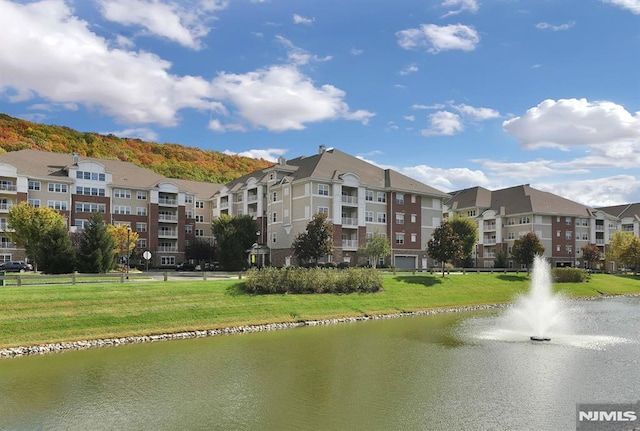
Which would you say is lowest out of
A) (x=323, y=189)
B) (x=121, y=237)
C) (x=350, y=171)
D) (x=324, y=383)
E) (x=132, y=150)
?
(x=324, y=383)

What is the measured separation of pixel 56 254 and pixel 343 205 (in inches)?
1334

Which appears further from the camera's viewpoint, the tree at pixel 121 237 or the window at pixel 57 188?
the window at pixel 57 188

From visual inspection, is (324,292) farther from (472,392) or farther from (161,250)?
(161,250)

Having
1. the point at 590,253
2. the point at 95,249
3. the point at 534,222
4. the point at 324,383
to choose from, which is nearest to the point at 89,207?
the point at 95,249

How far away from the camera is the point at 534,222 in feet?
293

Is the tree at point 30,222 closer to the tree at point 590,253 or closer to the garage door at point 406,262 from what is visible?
the garage door at point 406,262

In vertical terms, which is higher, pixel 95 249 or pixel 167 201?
pixel 167 201

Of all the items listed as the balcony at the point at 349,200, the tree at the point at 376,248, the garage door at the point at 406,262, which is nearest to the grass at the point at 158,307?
the tree at the point at 376,248

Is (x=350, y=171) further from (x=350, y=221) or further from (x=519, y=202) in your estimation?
(x=519, y=202)

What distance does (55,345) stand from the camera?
25.8 metres

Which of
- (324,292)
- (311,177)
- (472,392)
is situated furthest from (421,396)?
(311,177)

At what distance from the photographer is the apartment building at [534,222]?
3556 inches

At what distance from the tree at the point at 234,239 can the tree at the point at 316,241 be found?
15.8 metres

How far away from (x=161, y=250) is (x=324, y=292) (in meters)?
44.2
